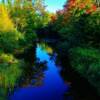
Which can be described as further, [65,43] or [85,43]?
[65,43]

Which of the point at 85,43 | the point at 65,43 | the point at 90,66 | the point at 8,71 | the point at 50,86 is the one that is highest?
the point at 85,43

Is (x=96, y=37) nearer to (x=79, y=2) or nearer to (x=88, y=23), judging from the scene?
(x=88, y=23)

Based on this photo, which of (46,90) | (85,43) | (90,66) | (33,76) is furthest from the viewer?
(85,43)

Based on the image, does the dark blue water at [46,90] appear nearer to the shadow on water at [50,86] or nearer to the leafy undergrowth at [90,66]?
the shadow on water at [50,86]

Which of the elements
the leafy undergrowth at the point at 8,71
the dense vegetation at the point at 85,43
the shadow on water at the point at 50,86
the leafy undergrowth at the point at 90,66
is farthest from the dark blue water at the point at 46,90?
the leafy undergrowth at the point at 90,66

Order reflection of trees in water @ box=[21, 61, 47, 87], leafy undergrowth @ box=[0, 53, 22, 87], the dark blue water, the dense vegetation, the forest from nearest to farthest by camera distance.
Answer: the dark blue water
the dense vegetation
leafy undergrowth @ box=[0, 53, 22, 87]
the forest
reflection of trees in water @ box=[21, 61, 47, 87]

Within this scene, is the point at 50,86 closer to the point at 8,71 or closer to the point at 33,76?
the point at 8,71

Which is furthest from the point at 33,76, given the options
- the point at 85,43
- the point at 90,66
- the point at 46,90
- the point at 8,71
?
the point at 90,66

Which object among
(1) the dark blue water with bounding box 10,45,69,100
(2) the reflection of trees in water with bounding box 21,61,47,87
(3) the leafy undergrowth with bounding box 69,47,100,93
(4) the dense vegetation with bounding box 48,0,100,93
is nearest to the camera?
(3) the leafy undergrowth with bounding box 69,47,100,93

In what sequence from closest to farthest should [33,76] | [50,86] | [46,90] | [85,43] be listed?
1. [46,90]
2. [50,86]
3. [33,76]
4. [85,43]

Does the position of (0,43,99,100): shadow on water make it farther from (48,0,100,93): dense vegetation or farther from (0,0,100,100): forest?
(48,0,100,93): dense vegetation

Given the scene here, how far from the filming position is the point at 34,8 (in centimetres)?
7094

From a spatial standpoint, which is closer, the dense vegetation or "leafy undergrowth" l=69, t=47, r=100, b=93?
"leafy undergrowth" l=69, t=47, r=100, b=93

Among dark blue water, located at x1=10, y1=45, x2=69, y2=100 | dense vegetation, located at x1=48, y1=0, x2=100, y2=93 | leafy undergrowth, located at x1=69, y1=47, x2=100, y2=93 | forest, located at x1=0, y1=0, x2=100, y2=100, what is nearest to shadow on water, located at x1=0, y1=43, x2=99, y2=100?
dark blue water, located at x1=10, y1=45, x2=69, y2=100
